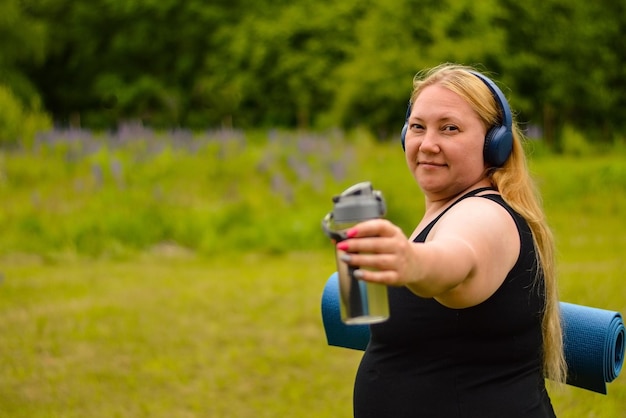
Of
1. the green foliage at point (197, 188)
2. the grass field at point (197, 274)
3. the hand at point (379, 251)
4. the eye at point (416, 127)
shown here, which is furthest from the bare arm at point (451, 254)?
the green foliage at point (197, 188)

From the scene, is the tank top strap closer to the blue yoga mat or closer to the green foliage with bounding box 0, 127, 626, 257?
the blue yoga mat

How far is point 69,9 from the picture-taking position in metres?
30.5

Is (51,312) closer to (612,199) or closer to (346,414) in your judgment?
(346,414)

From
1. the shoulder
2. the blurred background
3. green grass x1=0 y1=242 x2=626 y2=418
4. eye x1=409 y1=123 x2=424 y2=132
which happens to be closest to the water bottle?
the shoulder

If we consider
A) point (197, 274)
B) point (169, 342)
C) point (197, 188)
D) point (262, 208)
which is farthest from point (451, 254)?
point (197, 188)

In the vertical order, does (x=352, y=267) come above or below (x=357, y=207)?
below

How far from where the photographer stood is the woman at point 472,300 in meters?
2.05

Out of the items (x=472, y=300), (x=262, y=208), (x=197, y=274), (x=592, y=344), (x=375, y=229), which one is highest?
(x=375, y=229)

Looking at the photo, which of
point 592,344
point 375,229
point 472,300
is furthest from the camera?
point 592,344

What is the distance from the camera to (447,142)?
210 cm

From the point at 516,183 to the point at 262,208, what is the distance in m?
8.17

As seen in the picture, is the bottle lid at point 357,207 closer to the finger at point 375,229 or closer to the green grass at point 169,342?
the finger at point 375,229

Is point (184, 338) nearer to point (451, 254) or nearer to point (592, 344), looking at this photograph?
point (592, 344)

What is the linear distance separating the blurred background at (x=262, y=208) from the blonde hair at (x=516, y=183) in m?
0.69
